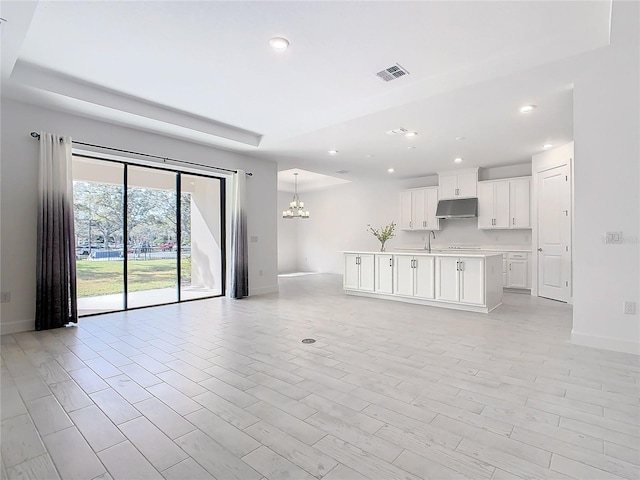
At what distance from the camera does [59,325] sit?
4309 mm

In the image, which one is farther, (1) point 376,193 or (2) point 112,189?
(1) point 376,193

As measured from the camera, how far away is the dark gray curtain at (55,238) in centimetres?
419

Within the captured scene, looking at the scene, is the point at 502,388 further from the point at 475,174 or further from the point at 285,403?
the point at 475,174

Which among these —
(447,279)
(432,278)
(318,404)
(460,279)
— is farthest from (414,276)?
(318,404)

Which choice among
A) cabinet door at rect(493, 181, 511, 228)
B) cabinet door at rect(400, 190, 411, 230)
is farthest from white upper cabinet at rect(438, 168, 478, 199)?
cabinet door at rect(400, 190, 411, 230)

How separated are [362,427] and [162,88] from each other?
14.1 feet

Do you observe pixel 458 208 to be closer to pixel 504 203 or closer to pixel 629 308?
pixel 504 203

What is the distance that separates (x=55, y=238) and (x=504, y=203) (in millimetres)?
8247

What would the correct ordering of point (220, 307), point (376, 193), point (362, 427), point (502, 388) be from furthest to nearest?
point (376, 193)
point (220, 307)
point (502, 388)
point (362, 427)

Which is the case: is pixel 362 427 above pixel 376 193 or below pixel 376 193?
below

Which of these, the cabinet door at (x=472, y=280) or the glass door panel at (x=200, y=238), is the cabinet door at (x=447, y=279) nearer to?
the cabinet door at (x=472, y=280)

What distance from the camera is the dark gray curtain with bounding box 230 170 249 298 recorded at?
253 inches

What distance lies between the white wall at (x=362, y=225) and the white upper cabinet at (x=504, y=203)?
372 mm

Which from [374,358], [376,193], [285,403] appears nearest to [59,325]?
[285,403]
